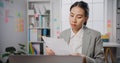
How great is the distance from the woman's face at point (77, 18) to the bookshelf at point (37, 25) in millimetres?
3022

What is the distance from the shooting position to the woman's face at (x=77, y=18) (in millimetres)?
1545

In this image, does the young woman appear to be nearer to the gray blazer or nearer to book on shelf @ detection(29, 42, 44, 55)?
the gray blazer

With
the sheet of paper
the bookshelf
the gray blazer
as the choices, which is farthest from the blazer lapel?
the bookshelf

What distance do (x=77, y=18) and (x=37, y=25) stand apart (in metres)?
3.11

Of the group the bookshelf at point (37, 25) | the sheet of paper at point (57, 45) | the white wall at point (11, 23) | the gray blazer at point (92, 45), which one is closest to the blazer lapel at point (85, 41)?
the gray blazer at point (92, 45)

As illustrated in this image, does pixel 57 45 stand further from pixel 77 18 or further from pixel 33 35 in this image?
pixel 33 35

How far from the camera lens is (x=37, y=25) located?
15.1 feet

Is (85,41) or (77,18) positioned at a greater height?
(77,18)

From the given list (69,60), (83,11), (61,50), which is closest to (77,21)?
(83,11)

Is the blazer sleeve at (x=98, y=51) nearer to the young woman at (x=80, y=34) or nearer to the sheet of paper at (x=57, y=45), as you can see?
the young woman at (x=80, y=34)

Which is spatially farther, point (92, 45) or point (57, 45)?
point (92, 45)

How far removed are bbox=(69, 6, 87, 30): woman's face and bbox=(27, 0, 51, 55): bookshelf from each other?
3.02m

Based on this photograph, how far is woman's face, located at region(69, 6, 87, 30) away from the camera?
5.07ft

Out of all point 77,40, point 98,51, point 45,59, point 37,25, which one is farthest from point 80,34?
point 37,25
